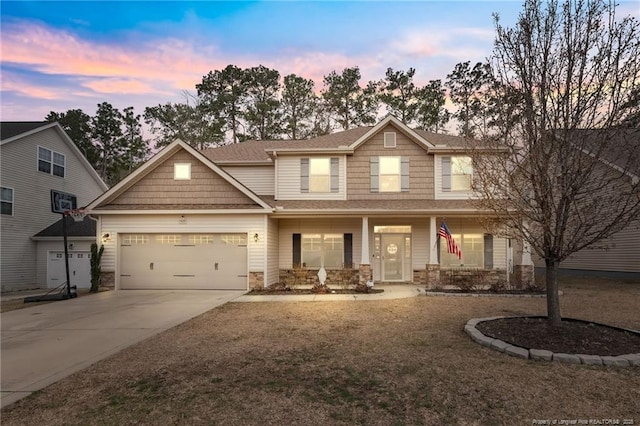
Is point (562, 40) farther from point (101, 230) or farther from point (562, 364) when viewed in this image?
point (101, 230)

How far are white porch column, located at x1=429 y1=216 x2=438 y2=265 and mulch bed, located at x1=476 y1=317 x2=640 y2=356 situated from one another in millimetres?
6669

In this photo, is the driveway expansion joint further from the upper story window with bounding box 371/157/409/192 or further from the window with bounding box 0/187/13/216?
the window with bounding box 0/187/13/216

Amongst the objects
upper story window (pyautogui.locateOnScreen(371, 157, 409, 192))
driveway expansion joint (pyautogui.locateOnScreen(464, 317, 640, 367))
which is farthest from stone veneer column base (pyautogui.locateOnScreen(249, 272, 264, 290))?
driveway expansion joint (pyautogui.locateOnScreen(464, 317, 640, 367))

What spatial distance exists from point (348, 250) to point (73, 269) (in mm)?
12402

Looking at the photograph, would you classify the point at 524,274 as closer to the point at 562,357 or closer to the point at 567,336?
the point at 567,336

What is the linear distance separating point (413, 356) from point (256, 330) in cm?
331

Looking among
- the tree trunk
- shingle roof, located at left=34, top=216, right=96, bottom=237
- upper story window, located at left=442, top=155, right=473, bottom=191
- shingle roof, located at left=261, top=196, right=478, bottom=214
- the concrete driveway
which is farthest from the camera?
shingle roof, located at left=34, top=216, right=96, bottom=237

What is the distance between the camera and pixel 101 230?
578 inches

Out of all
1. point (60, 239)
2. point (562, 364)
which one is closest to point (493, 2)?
point (562, 364)

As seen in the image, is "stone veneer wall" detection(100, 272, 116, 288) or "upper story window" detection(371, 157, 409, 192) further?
"upper story window" detection(371, 157, 409, 192)

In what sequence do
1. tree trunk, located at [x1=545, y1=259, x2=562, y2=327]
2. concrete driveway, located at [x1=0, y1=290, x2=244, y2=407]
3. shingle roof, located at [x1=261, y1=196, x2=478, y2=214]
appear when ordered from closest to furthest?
1. concrete driveway, located at [x1=0, y1=290, x2=244, y2=407]
2. tree trunk, located at [x1=545, y1=259, x2=562, y2=327]
3. shingle roof, located at [x1=261, y1=196, x2=478, y2=214]

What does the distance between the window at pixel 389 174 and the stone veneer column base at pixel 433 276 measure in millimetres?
3547

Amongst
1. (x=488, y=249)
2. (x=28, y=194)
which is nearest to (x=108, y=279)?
(x=28, y=194)

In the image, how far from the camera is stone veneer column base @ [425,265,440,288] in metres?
13.8
